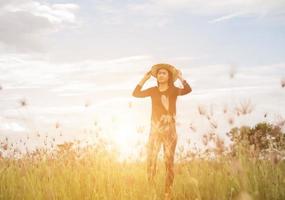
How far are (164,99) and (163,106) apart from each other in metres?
0.16

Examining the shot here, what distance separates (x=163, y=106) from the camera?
8727 millimetres

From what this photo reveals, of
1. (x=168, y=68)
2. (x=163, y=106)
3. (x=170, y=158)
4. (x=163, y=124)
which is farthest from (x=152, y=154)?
(x=168, y=68)

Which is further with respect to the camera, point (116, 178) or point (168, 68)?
point (168, 68)

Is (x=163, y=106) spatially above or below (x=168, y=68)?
below

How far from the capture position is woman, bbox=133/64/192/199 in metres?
8.22

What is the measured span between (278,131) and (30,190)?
161 inches

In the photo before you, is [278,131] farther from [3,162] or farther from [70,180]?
[3,162]

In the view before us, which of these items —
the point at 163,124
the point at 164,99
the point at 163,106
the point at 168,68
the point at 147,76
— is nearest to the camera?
the point at 163,124

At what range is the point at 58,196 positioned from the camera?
25.7 feet

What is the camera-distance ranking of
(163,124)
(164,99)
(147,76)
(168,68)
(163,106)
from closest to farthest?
(163,124) < (164,99) < (163,106) < (168,68) < (147,76)

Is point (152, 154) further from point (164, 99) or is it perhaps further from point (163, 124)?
point (164, 99)

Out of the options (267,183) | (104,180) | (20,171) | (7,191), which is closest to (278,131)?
(267,183)

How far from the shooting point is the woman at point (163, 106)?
822cm

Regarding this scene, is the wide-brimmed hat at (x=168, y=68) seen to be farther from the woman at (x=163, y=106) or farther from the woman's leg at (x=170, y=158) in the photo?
the woman's leg at (x=170, y=158)
